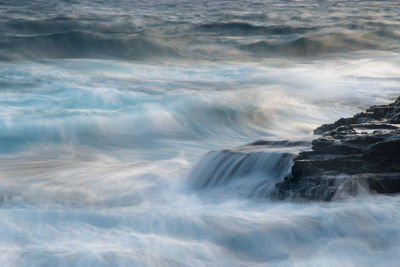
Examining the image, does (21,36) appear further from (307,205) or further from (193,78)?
(307,205)

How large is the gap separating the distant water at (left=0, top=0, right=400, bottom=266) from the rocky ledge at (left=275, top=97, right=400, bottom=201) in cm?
10

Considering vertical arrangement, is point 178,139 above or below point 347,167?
below

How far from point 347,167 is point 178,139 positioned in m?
4.36

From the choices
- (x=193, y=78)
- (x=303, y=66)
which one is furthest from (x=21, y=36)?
(x=303, y=66)

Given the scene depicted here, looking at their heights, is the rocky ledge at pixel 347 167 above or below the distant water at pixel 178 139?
above

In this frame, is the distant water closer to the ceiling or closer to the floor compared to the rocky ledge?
closer to the floor

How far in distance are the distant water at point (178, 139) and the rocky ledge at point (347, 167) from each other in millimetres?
104

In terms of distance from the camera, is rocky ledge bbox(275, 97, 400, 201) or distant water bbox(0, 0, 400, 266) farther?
rocky ledge bbox(275, 97, 400, 201)

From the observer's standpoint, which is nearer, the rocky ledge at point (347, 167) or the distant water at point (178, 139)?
the distant water at point (178, 139)

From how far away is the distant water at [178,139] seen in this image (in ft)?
12.7

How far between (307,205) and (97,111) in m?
5.64

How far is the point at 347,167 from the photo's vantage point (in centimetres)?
431

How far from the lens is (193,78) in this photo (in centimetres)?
1288

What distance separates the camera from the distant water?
3.87 metres
